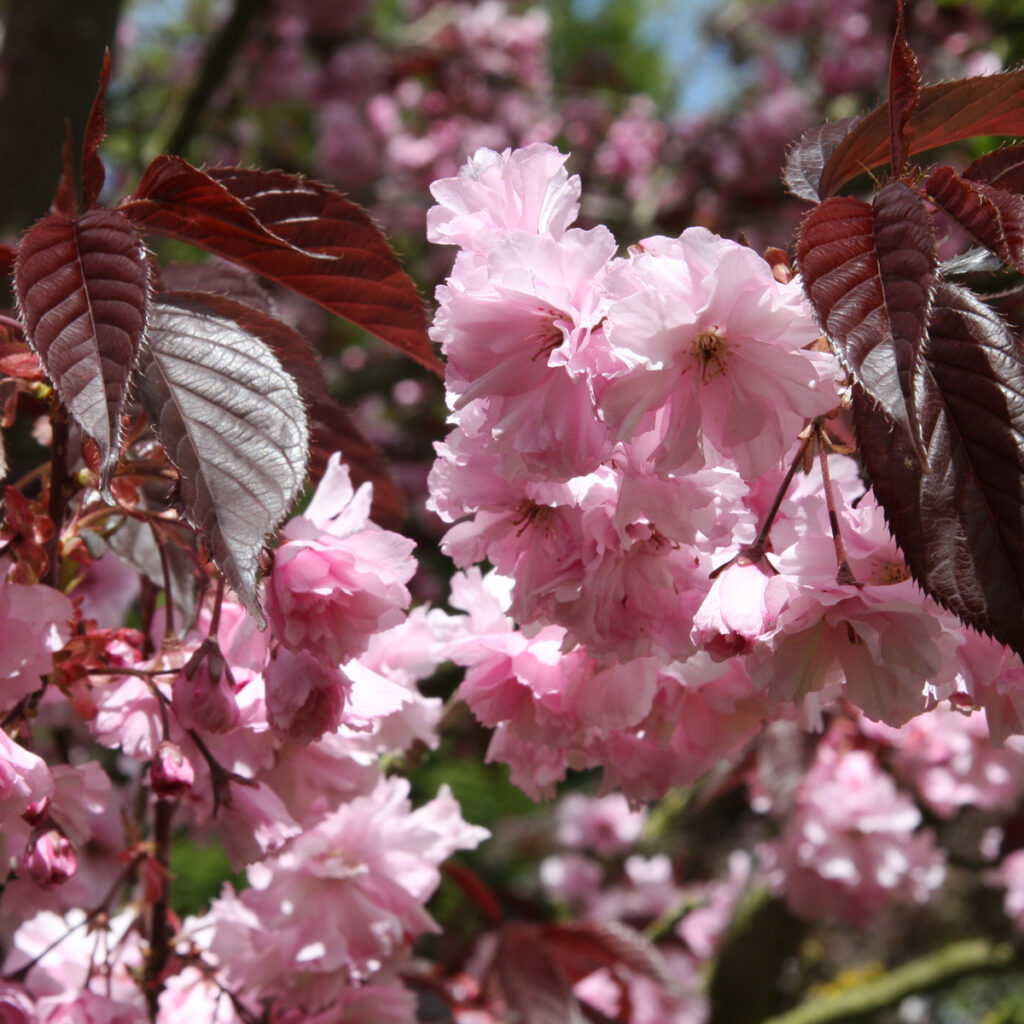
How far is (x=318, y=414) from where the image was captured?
1.00 meters

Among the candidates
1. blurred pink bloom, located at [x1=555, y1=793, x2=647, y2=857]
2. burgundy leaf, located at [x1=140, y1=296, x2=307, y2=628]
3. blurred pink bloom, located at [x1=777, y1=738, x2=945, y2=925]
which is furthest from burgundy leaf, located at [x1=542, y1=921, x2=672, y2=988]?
blurred pink bloom, located at [x1=555, y1=793, x2=647, y2=857]

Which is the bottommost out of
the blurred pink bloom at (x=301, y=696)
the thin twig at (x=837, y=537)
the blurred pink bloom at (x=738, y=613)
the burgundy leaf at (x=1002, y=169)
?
the blurred pink bloom at (x=301, y=696)

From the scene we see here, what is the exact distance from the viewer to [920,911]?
17.3 ft

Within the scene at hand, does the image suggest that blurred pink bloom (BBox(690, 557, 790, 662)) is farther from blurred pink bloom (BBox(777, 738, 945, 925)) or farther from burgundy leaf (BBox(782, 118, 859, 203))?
blurred pink bloom (BBox(777, 738, 945, 925))

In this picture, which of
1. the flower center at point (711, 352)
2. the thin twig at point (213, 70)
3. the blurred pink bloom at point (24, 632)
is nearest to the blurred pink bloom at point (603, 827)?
the thin twig at point (213, 70)

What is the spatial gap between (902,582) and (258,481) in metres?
0.45

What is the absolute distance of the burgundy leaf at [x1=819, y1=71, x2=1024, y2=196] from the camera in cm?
71

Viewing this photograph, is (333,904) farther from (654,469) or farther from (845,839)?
(845,839)

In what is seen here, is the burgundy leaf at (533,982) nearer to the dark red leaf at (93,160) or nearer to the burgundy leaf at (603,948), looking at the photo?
the burgundy leaf at (603,948)

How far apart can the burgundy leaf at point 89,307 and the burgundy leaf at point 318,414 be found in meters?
0.09

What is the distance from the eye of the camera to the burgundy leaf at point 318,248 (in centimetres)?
85

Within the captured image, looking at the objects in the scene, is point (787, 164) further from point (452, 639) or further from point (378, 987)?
point (378, 987)

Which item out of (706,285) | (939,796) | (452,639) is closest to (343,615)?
(452,639)

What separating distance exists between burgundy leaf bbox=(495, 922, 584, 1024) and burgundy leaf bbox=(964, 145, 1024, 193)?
1220 millimetres
